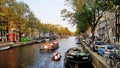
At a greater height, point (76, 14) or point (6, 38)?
point (76, 14)

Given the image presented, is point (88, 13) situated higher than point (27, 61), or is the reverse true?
point (88, 13)

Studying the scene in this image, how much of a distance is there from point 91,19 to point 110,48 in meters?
27.5

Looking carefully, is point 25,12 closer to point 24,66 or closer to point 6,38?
point 6,38

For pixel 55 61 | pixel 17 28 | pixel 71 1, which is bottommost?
pixel 55 61

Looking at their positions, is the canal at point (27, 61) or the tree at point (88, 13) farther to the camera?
the tree at point (88, 13)

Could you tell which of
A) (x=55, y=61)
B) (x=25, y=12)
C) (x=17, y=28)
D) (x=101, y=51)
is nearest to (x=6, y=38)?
(x=17, y=28)

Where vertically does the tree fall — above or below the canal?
above

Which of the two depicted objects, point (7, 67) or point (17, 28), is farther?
point (17, 28)

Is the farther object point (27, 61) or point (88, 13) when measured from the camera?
point (88, 13)

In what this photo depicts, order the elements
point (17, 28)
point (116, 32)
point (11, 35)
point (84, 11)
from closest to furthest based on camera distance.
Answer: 1. point (84, 11)
2. point (116, 32)
3. point (11, 35)
4. point (17, 28)

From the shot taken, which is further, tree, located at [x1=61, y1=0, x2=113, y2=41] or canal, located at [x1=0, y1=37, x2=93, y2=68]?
tree, located at [x1=61, y1=0, x2=113, y2=41]

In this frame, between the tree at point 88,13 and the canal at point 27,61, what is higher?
the tree at point 88,13

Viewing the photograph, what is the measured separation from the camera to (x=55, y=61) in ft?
125

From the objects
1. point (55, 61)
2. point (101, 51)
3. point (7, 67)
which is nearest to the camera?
point (7, 67)
